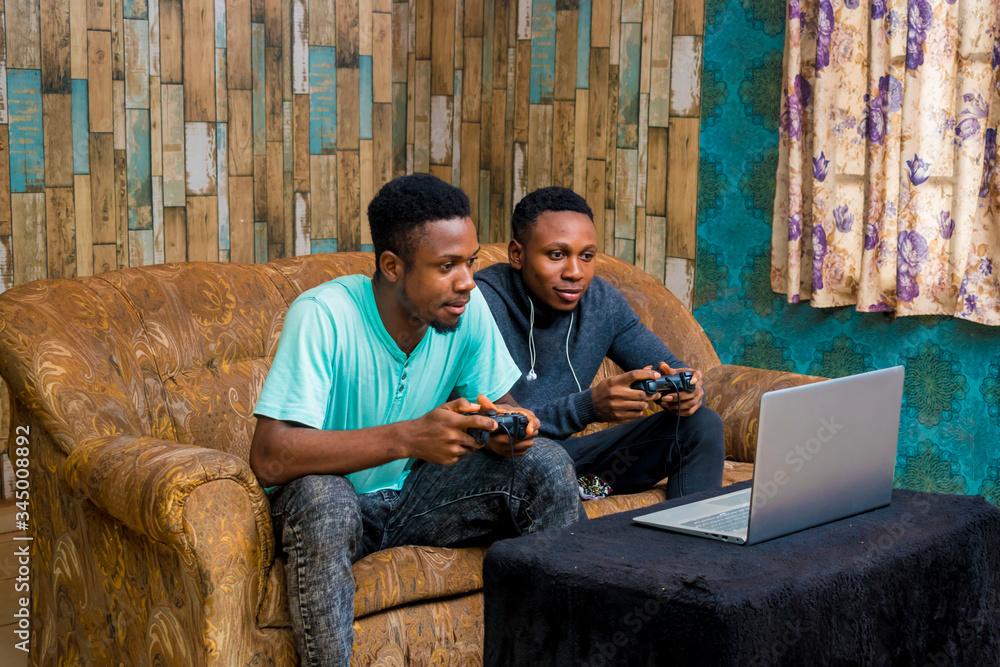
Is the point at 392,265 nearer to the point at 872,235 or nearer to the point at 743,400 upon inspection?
the point at 743,400

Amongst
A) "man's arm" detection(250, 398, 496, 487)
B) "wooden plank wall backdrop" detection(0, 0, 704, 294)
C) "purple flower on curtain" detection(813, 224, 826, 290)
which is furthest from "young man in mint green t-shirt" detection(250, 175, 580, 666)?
"wooden plank wall backdrop" detection(0, 0, 704, 294)

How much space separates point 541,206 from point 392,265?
0.62 meters

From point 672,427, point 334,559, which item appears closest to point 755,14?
point 672,427

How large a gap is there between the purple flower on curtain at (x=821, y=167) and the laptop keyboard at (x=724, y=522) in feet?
5.77

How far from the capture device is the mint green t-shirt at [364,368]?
1743mm

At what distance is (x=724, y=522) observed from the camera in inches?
58.9

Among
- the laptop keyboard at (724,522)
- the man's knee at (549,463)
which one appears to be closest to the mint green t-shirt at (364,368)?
the man's knee at (549,463)

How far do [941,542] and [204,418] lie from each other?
4.92ft

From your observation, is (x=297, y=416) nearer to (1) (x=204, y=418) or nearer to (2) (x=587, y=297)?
(1) (x=204, y=418)

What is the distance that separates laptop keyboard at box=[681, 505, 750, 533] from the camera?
4.81 ft

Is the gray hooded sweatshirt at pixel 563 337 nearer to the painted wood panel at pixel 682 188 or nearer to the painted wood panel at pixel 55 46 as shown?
the painted wood panel at pixel 682 188

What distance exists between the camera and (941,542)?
4.97 ft

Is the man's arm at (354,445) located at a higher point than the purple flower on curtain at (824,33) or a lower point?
A: lower

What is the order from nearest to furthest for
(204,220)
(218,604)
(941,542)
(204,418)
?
(941,542)
(218,604)
(204,418)
(204,220)
